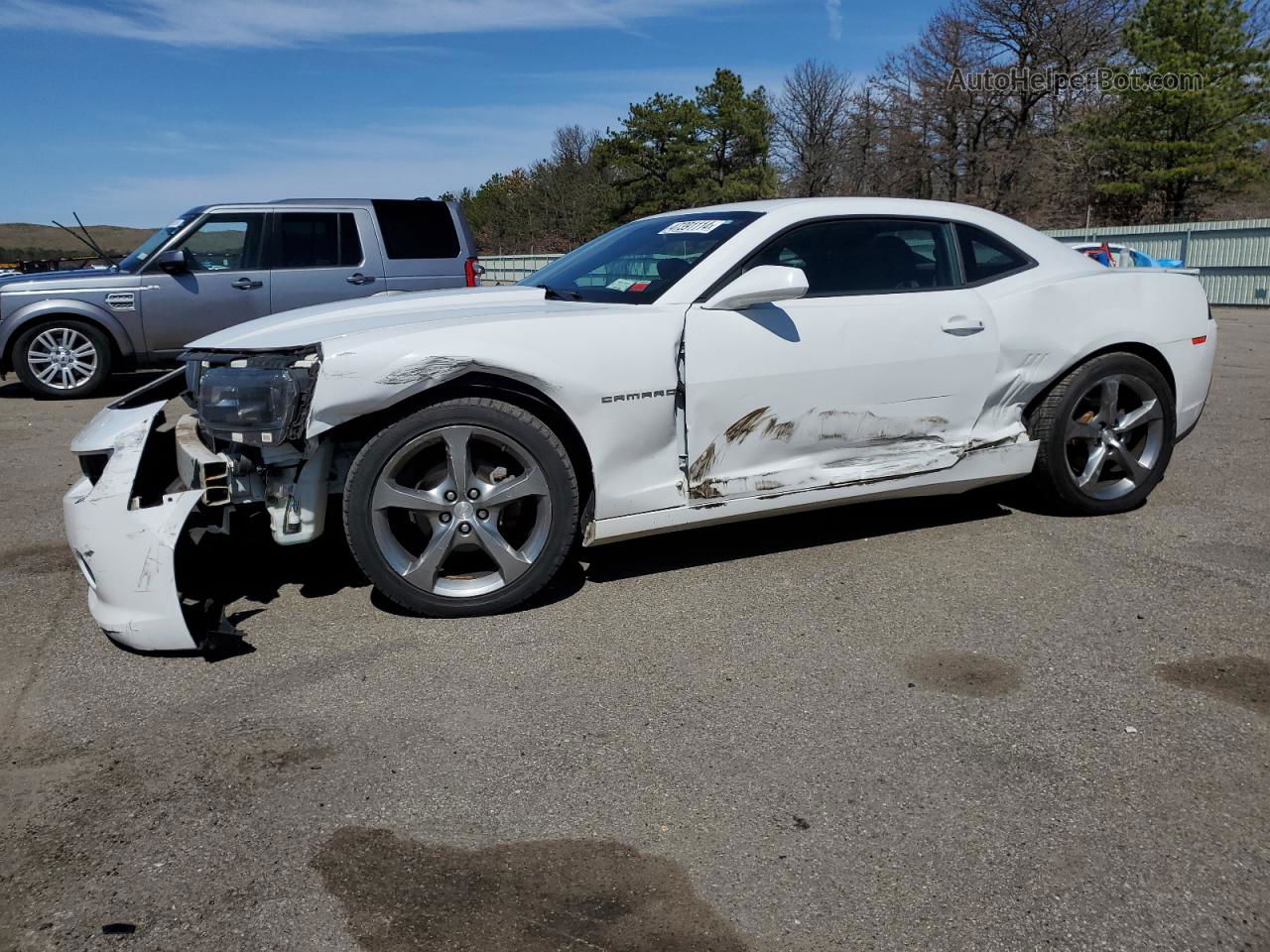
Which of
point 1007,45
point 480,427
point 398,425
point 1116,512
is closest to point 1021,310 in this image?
point 1116,512

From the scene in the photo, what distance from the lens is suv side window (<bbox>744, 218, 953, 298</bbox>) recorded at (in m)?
4.33

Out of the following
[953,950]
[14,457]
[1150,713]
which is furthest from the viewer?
[14,457]

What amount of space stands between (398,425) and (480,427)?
0.29 meters

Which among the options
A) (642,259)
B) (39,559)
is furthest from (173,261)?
(642,259)

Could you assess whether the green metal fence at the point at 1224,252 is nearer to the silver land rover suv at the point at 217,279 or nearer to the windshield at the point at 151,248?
the silver land rover suv at the point at 217,279

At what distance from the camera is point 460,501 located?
375 centimetres

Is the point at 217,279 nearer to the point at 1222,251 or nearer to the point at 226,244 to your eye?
the point at 226,244

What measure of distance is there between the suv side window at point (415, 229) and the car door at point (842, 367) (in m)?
6.48

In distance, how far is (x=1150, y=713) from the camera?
3072 mm

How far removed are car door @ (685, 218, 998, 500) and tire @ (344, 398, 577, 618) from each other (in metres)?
0.61

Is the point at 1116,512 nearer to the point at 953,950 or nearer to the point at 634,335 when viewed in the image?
the point at 634,335

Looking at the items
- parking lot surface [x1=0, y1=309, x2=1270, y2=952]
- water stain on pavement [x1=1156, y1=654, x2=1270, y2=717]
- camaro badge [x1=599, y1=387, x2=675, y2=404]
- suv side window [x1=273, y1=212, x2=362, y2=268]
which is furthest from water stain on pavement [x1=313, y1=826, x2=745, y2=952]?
suv side window [x1=273, y1=212, x2=362, y2=268]

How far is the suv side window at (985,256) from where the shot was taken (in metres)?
4.68

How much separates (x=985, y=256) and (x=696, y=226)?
138 cm
